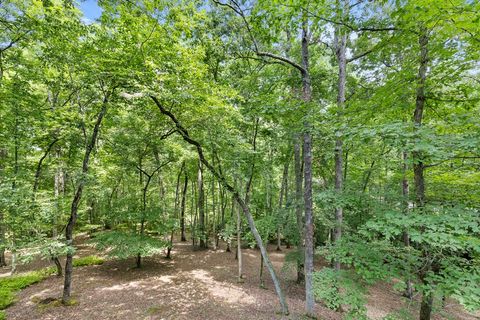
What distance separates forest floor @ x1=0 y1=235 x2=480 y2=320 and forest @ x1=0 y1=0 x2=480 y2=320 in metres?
0.08

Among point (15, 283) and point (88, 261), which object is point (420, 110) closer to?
point (15, 283)

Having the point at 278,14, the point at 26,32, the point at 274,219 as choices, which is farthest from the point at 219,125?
the point at 26,32

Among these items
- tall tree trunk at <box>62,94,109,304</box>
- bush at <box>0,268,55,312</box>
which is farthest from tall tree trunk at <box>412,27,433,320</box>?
bush at <box>0,268,55,312</box>

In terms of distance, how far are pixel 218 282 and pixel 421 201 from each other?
7.96m

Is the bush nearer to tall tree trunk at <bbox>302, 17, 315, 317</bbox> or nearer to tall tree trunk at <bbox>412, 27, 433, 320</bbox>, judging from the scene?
tall tree trunk at <bbox>302, 17, 315, 317</bbox>

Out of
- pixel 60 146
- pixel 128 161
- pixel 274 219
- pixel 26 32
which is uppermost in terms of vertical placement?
pixel 26 32

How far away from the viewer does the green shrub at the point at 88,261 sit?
10.4 metres

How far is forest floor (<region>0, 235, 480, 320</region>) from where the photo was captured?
6262 millimetres

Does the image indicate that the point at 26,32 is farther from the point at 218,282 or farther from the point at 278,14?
the point at 218,282

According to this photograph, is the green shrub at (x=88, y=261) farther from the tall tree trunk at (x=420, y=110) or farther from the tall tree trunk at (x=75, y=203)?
the tall tree trunk at (x=420, y=110)

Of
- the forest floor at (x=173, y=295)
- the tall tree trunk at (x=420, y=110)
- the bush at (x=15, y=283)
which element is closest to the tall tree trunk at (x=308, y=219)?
the forest floor at (x=173, y=295)

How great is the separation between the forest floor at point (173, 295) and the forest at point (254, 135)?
0.25ft

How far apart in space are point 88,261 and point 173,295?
6020 mm

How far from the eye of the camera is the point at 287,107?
5039mm
